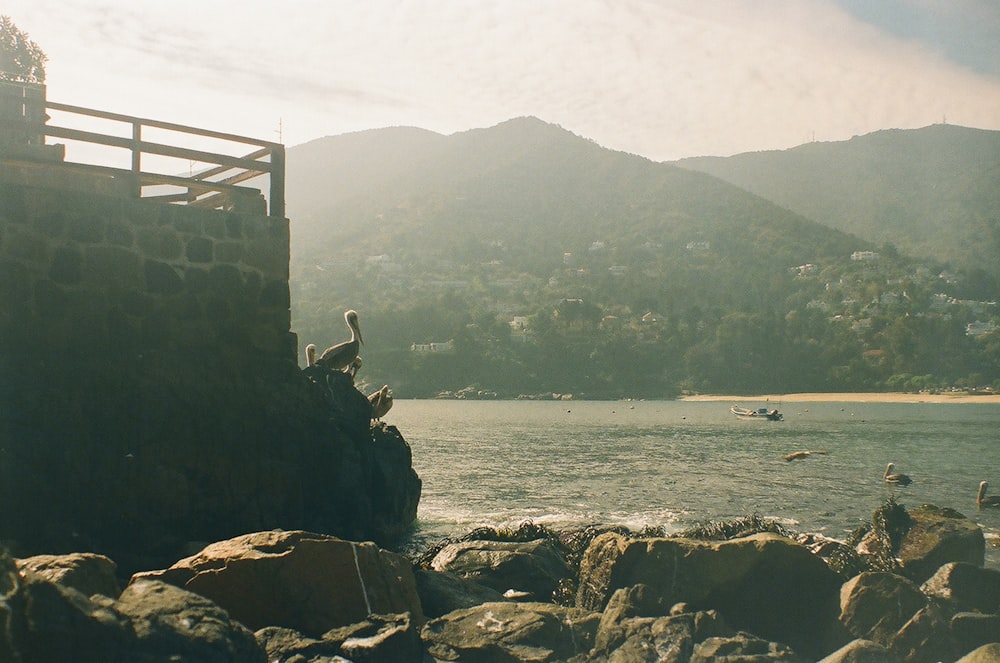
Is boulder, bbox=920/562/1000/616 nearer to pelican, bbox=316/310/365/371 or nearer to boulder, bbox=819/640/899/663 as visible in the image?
boulder, bbox=819/640/899/663

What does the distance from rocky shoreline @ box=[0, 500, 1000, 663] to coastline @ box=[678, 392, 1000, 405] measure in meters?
120

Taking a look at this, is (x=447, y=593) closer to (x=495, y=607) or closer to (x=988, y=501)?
(x=495, y=607)

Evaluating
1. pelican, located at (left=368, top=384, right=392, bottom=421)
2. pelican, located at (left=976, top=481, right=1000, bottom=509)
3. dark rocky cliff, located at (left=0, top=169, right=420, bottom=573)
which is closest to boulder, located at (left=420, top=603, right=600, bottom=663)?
dark rocky cliff, located at (left=0, top=169, right=420, bottom=573)

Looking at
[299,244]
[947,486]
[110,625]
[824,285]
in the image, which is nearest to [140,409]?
[110,625]

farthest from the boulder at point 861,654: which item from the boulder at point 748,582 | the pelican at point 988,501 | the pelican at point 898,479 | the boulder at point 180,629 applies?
the pelican at point 898,479

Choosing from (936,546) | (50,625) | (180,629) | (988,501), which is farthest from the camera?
(988,501)

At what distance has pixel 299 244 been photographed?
614 feet

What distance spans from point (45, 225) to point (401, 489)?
10.3 meters

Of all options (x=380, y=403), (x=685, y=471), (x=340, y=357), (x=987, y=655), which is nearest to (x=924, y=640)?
(x=987, y=655)

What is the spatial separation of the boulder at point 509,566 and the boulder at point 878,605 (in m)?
3.82

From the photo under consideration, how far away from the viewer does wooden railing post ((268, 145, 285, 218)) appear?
12.8 meters

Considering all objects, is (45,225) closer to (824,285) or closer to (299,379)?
(299,379)

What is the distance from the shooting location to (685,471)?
3819 cm

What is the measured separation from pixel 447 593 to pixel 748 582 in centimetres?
340
